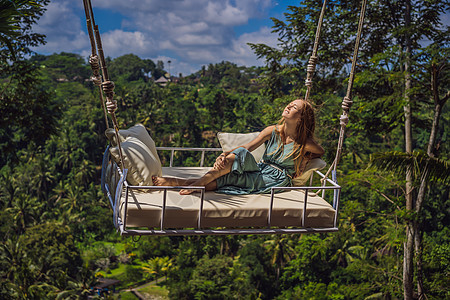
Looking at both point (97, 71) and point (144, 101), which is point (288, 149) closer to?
point (97, 71)

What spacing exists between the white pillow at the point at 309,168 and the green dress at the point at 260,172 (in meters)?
0.09

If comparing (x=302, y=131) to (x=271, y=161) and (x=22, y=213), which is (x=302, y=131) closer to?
(x=271, y=161)

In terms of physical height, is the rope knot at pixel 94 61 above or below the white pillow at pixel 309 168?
above

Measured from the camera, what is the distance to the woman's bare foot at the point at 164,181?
3535mm

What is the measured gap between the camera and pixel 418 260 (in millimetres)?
8734

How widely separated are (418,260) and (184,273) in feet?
52.8

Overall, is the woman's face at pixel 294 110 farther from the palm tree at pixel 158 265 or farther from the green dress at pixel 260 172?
the palm tree at pixel 158 265

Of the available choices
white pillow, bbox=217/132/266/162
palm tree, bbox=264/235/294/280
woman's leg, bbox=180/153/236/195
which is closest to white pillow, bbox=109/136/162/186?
woman's leg, bbox=180/153/236/195

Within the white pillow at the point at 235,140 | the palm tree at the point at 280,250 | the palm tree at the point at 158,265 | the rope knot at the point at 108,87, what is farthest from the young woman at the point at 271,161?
the palm tree at the point at 158,265

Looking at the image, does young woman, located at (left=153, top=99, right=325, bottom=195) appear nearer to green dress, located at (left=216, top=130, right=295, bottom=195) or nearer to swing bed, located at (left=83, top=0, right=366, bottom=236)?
green dress, located at (left=216, top=130, right=295, bottom=195)

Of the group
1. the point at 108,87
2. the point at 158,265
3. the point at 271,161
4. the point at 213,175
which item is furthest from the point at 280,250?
the point at 108,87

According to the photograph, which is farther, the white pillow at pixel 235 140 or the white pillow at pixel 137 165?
the white pillow at pixel 235 140

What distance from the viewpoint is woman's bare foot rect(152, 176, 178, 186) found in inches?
139

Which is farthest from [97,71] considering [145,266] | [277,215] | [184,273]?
[145,266]
